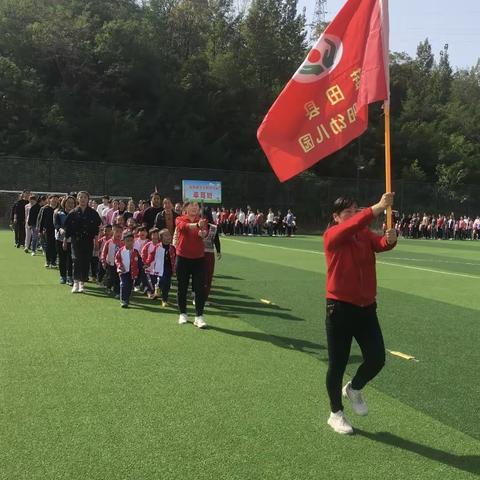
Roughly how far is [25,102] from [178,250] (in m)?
47.2

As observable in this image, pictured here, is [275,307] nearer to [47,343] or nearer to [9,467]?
[47,343]

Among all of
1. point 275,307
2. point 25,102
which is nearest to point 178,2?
point 25,102

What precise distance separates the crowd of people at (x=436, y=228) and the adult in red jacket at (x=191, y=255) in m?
38.1

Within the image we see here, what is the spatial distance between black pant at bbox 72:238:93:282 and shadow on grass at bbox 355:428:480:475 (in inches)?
311

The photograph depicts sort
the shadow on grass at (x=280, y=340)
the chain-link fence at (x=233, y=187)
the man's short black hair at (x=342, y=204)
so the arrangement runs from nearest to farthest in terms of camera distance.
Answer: the man's short black hair at (x=342, y=204)
the shadow on grass at (x=280, y=340)
the chain-link fence at (x=233, y=187)

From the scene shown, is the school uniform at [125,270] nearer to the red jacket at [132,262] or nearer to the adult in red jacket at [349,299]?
the red jacket at [132,262]

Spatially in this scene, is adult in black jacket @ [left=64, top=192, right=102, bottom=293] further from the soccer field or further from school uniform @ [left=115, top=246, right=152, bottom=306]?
school uniform @ [left=115, top=246, right=152, bottom=306]

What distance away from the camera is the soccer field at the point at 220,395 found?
4371 mm

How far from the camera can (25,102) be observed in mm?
51094

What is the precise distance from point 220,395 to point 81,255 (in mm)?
6705

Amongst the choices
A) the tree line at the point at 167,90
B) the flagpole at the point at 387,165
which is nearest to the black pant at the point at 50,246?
the flagpole at the point at 387,165

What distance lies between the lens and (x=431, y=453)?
462 centimetres

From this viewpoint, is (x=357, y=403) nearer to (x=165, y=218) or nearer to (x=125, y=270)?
(x=125, y=270)

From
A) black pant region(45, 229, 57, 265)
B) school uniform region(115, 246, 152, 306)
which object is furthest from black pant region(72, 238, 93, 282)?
black pant region(45, 229, 57, 265)
